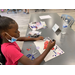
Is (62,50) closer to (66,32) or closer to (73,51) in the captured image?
(73,51)

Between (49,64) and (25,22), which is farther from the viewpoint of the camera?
(25,22)

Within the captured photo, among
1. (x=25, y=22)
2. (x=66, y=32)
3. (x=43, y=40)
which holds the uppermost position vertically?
(x=66, y=32)

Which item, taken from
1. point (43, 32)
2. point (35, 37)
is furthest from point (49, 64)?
point (43, 32)

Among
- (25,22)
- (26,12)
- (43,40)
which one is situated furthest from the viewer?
(26,12)

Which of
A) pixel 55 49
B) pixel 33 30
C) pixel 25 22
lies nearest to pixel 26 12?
pixel 25 22

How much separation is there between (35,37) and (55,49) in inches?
15.9

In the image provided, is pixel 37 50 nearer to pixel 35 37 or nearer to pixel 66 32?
pixel 35 37

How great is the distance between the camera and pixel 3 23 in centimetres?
68

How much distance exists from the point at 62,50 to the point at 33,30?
2.19 ft

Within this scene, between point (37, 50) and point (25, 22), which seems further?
point (25, 22)
